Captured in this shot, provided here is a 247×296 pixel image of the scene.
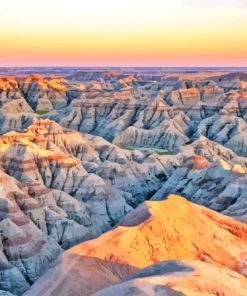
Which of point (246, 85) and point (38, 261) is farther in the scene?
point (246, 85)

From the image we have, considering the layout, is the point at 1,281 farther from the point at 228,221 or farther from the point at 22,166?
the point at 22,166

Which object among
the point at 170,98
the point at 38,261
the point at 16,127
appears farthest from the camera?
the point at 170,98

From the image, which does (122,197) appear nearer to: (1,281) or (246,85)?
(1,281)

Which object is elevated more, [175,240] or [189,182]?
[175,240]

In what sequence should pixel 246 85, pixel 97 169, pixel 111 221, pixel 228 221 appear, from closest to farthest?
pixel 228 221 < pixel 111 221 < pixel 97 169 < pixel 246 85

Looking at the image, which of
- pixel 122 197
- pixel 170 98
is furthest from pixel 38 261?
pixel 170 98

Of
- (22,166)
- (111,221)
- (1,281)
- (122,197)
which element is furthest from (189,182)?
(1,281)
